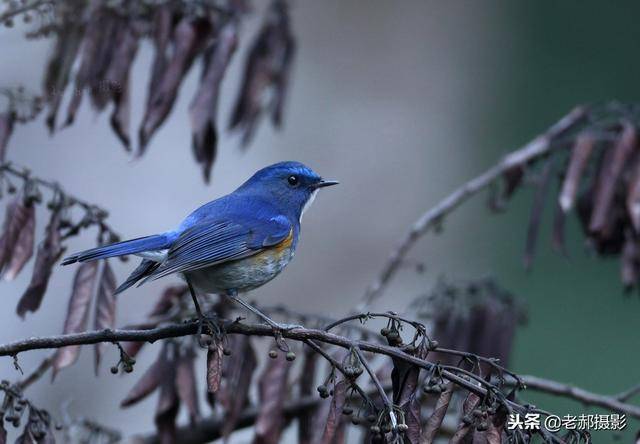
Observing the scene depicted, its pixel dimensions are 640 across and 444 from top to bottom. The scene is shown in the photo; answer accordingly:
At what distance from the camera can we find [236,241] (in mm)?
3500

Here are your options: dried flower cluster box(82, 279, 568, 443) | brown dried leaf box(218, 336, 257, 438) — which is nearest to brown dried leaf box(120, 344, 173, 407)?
dried flower cluster box(82, 279, 568, 443)

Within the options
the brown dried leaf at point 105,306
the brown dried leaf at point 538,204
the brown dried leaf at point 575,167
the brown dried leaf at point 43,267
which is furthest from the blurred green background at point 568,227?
the brown dried leaf at point 43,267

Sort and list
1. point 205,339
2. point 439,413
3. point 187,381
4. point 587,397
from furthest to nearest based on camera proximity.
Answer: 1. point 587,397
2. point 187,381
3. point 205,339
4. point 439,413

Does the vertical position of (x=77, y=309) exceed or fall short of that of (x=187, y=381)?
it exceeds it

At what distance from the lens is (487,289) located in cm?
427

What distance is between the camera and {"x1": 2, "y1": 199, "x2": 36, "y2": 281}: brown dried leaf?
9.89 ft

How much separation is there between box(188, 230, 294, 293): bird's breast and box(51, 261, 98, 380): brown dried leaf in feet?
1.41

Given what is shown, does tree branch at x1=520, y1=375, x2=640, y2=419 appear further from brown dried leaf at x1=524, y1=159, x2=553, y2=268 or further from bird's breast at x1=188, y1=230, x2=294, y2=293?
bird's breast at x1=188, y1=230, x2=294, y2=293

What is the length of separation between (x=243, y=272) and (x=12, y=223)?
2.63 ft

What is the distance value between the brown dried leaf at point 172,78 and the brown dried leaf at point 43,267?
1.63 ft

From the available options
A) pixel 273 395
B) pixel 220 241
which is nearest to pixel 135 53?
pixel 220 241

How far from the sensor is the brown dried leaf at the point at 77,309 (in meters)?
2.96

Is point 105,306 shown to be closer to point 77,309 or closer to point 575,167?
point 77,309

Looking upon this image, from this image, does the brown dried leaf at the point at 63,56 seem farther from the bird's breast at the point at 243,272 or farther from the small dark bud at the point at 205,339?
the small dark bud at the point at 205,339
